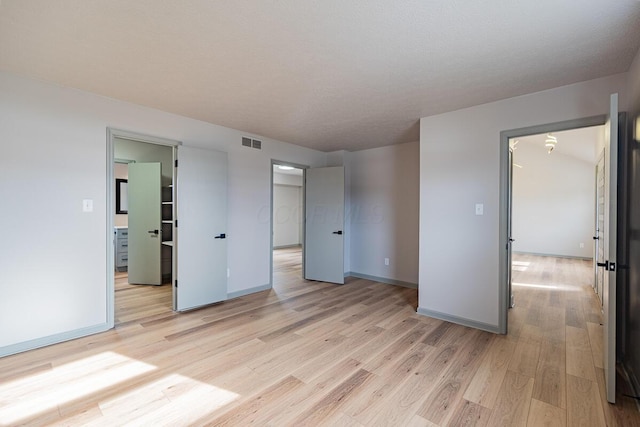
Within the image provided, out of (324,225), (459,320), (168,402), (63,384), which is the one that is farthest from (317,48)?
(324,225)

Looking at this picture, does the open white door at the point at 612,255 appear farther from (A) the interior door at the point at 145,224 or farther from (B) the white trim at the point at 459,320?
(A) the interior door at the point at 145,224

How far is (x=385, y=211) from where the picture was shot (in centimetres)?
514

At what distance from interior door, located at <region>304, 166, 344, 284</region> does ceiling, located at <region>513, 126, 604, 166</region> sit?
11.8 ft

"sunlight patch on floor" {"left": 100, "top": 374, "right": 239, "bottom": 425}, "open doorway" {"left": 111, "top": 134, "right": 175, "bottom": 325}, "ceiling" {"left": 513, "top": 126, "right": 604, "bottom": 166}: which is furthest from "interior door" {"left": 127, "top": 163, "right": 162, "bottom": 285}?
"ceiling" {"left": 513, "top": 126, "right": 604, "bottom": 166}

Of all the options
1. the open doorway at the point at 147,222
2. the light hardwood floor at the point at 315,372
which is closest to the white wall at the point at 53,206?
the light hardwood floor at the point at 315,372

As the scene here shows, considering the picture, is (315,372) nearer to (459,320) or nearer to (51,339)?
(459,320)

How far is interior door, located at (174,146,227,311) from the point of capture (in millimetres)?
3496

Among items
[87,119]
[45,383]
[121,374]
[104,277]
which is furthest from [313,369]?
[87,119]

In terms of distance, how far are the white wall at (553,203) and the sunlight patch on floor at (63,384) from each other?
10.0m

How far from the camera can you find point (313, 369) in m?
2.29

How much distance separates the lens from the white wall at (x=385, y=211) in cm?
481

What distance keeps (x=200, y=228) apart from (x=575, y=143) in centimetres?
813

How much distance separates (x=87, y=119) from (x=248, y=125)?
5.69 ft

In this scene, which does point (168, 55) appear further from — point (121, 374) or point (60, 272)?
point (121, 374)
